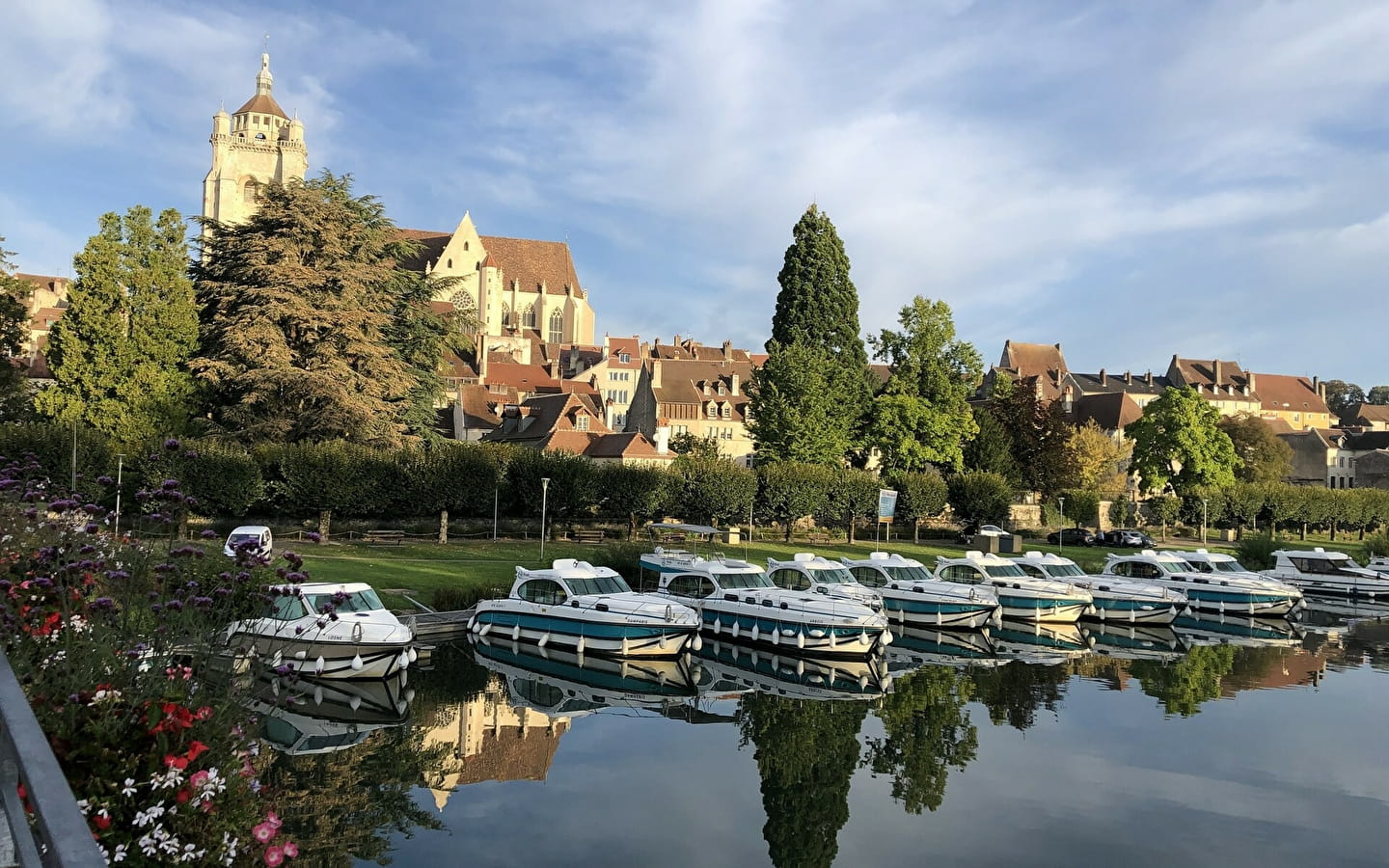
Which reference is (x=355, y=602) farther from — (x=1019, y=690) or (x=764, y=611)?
(x=1019, y=690)

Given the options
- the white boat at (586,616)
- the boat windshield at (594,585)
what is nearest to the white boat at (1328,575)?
the white boat at (586,616)

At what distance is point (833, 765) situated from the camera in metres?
18.2

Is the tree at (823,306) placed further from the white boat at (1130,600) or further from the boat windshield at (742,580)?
the boat windshield at (742,580)

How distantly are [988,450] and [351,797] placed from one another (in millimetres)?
60544

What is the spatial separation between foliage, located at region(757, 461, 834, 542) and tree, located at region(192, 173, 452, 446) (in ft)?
62.0

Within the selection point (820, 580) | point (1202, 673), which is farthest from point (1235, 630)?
point (820, 580)

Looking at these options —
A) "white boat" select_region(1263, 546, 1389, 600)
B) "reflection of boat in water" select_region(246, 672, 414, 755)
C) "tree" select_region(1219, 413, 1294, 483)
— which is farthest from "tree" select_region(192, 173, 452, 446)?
"tree" select_region(1219, 413, 1294, 483)

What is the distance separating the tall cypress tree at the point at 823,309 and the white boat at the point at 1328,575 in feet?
79.6

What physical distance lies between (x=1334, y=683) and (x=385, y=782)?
2436 cm

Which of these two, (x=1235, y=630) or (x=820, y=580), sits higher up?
(x=820, y=580)

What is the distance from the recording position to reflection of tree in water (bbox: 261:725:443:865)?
43.8 ft

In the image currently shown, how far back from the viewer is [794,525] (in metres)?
62.4

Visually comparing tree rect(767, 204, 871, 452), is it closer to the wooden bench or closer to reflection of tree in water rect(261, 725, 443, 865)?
the wooden bench

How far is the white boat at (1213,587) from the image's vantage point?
4075cm
